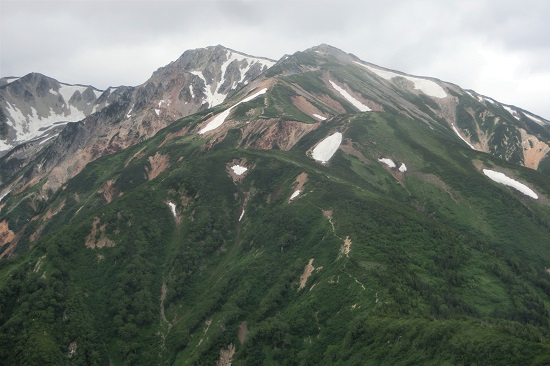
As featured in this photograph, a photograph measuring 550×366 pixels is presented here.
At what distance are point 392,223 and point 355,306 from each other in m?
31.2

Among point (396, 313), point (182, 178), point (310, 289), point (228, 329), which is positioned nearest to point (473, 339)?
point (396, 313)

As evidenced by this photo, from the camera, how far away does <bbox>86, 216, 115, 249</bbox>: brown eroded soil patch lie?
102 meters

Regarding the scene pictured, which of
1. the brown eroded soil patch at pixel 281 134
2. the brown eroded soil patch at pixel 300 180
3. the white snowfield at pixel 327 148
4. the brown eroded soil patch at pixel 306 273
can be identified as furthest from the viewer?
the brown eroded soil patch at pixel 281 134

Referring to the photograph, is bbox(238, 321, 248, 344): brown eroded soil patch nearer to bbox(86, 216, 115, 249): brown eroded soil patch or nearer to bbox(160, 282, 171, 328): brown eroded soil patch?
bbox(160, 282, 171, 328): brown eroded soil patch

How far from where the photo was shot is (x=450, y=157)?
147 m

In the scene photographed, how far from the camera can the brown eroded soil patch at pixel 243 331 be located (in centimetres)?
7594

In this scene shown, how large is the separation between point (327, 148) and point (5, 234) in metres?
130

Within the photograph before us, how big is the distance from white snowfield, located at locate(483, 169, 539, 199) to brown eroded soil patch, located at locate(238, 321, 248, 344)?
95.9 metres

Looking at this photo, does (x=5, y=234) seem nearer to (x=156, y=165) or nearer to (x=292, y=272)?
(x=156, y=165)

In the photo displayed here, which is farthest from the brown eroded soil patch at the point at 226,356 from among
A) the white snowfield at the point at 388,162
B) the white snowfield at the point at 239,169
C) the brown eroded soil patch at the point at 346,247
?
the white snowfield at the point at 388,162

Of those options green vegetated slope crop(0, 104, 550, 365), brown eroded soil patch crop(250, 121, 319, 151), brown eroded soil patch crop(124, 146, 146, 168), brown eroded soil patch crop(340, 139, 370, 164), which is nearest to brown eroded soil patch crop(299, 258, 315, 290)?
green vegetated slope crop(0, 104, 550, 365)

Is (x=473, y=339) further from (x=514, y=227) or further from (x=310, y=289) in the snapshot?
(x=514, y=227)

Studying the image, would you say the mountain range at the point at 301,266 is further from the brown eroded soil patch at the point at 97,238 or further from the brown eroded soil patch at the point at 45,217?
the brown eroded soil patch at the point at 45,217

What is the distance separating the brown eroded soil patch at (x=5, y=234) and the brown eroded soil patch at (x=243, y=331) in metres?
133
